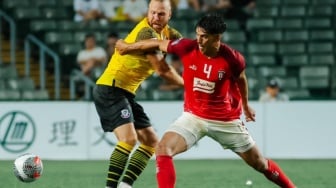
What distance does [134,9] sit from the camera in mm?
18203

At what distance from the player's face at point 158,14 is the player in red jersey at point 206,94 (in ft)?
1.21

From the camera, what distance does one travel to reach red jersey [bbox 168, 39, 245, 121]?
850cm

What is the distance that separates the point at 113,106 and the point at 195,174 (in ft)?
11.2

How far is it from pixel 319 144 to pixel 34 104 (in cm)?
438

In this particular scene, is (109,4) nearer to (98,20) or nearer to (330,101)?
(98,20)

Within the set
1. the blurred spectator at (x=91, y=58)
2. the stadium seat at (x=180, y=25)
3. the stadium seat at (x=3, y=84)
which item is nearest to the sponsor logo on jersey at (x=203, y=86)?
the blurred spectator at (x=91, y=58)

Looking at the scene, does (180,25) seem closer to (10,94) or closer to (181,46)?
(10,94)

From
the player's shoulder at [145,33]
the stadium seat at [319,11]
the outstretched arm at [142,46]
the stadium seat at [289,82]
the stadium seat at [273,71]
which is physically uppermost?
the player's shoulder at [145,33]

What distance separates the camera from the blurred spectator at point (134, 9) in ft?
59.3

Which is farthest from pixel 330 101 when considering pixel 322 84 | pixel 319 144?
pixel 322 84

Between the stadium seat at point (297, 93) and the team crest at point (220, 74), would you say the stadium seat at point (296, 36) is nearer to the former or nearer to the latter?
the stadium seat at point (297, 93)

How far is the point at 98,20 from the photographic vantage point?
18531mm

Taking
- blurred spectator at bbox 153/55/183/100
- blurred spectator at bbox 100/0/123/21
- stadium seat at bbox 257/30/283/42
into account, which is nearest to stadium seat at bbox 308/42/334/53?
stadium seat at bbox 257/30/283/42

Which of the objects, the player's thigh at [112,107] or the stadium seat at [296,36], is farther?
the stadium seat at [296,36]
